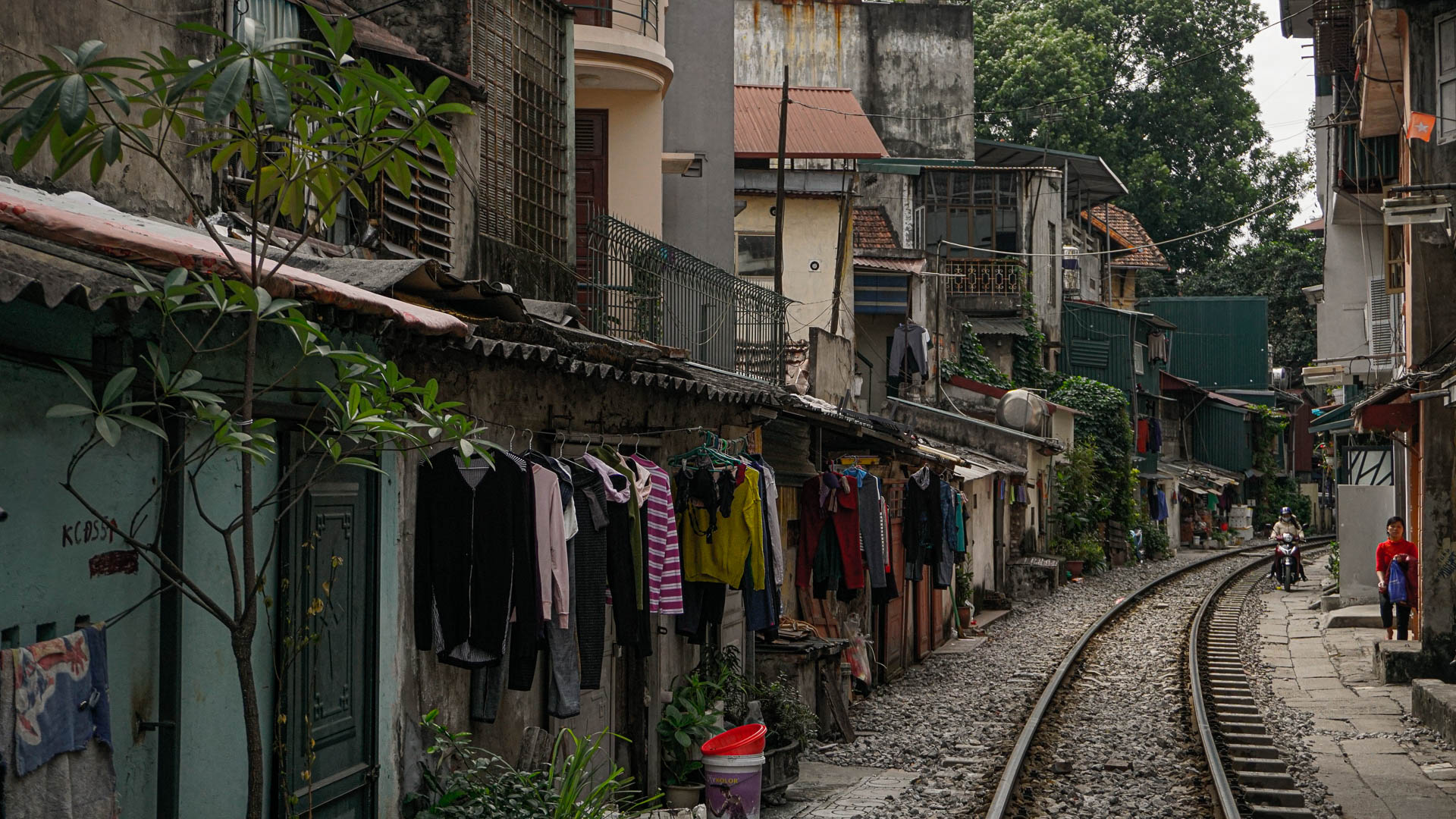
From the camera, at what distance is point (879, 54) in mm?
38938

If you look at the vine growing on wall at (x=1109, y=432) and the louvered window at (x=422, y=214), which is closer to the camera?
the louvered window at (x=422, y=214)

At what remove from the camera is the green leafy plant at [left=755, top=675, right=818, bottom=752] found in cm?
1154

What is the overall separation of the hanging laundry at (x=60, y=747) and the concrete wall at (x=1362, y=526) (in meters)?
23.7

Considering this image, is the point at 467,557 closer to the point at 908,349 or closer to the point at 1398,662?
the point at 1398,662

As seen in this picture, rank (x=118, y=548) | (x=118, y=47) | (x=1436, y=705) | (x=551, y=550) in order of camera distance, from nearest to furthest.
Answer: (x=118, y=548)
(x=118, y=47)
(x=551, y=550)
(x=1436, y=705)

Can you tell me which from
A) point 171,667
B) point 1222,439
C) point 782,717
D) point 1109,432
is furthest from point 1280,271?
point 171,667

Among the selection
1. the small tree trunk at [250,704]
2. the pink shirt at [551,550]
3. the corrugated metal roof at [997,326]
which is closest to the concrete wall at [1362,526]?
the corrugated metal roof at [997,326]

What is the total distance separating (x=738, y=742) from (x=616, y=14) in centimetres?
859

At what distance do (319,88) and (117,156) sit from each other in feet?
2.30

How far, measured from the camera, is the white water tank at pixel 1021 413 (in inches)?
1347

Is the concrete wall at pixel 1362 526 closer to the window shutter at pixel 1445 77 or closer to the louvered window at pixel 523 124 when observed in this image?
the window shutter at pixel 1445 77

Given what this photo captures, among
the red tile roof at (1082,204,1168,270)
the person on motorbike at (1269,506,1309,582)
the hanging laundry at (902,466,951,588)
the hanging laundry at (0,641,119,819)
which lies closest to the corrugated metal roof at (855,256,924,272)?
the person on motorbike at (1269,506,1309,582)

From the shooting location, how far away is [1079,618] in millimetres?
26422

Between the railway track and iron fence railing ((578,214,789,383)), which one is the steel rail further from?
iron fence railing ((578,214,789,383))
